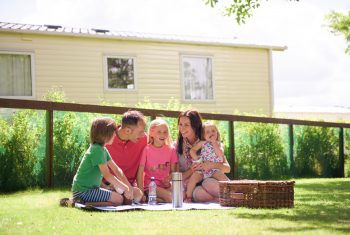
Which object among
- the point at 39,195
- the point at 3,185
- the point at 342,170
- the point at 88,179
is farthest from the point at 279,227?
the point at 342,170

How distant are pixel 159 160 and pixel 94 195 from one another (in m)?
1.07

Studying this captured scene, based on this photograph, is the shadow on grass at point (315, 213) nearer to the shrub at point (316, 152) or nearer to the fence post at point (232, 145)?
the fence post at point (232, 145)

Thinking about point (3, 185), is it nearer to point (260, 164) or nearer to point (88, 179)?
point (88, 179)

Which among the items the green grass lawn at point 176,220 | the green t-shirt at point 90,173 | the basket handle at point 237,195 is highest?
the green t-shirt at point 90,173

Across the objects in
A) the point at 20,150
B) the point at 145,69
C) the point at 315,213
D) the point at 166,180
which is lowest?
the point at 315,213

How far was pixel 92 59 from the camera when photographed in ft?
52.6

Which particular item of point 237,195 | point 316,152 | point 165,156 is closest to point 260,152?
point 316,152

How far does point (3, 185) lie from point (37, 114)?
1.15 m

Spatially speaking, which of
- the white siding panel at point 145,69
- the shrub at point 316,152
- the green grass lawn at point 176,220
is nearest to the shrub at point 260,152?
the shrub at point 316,152

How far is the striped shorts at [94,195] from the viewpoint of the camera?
593 cm

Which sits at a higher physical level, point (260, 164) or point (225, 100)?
point (225, 100)

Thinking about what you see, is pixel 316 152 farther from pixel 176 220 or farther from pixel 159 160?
pixel 176 220

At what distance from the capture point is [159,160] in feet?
22.2

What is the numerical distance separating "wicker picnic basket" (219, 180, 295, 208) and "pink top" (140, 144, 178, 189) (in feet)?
3.46
